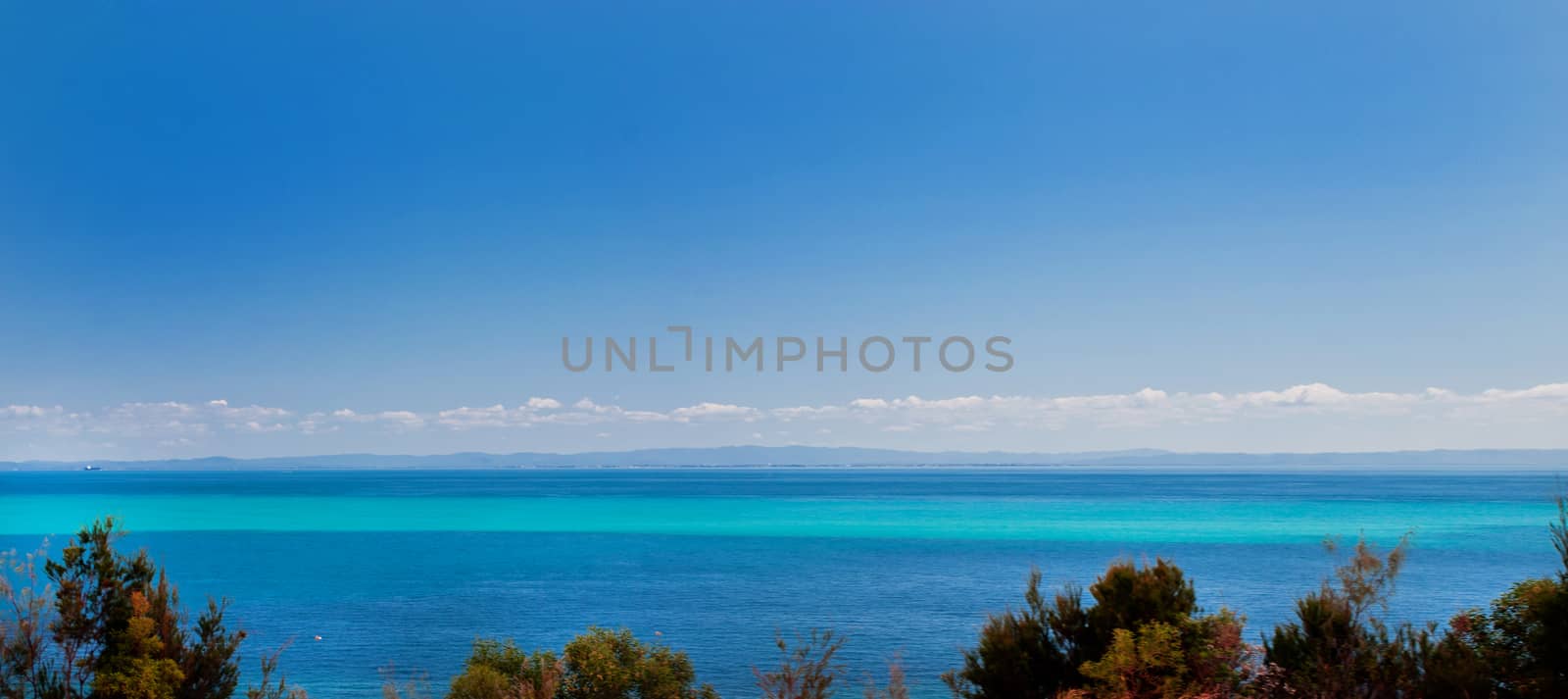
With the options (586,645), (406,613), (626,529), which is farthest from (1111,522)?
(586,645)

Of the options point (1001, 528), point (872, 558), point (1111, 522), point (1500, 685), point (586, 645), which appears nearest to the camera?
point (1500, 685)

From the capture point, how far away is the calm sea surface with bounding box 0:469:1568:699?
3912 centimetres

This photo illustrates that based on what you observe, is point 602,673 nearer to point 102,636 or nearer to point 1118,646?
point 102,636

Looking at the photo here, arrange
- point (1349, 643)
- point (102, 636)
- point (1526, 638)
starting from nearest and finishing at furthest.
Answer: point (1526, 638), point (1349, 643), point (102, 636)

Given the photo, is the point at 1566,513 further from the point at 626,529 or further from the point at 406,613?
the point at 626,529

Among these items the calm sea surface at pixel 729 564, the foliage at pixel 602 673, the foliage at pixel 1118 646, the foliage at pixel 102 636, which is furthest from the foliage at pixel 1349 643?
the calm sea surface at pixel 729 564

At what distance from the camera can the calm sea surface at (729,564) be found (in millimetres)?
39125

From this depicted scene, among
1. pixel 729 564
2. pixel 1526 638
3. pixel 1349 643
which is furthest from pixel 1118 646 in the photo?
pixel 729 564

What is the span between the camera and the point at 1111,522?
3964 inches

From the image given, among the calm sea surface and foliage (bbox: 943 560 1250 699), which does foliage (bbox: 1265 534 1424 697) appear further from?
the calm sea surface

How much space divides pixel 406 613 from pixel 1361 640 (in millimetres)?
42816

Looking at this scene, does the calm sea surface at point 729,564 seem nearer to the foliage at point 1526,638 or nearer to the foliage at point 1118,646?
the foliage at point 1118,646

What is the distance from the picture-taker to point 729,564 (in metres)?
65.9

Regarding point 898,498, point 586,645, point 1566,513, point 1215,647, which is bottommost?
point 898,498
